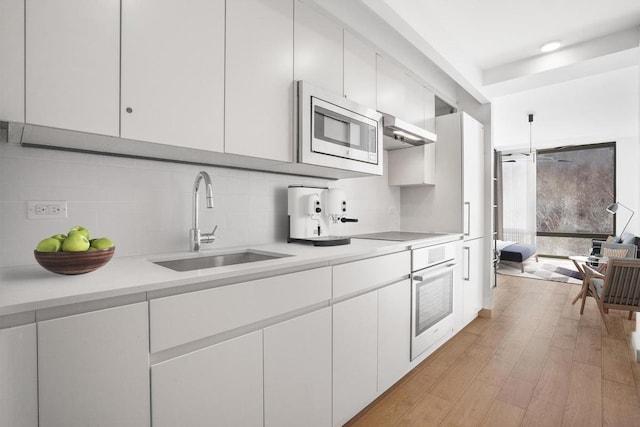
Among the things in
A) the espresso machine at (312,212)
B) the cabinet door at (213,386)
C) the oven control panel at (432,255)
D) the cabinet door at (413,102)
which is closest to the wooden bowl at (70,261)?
the cabinet door at (213,386)

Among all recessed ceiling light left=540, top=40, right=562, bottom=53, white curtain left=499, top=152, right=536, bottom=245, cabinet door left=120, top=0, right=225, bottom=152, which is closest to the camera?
cabinet door left=120, top=0, right=225, bottom=152

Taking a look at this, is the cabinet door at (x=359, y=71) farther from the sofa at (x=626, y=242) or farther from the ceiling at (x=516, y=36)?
the sofa at (x=626, y=242)

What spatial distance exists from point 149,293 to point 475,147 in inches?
130

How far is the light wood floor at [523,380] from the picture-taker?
182cm

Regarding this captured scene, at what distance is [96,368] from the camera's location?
848 mm

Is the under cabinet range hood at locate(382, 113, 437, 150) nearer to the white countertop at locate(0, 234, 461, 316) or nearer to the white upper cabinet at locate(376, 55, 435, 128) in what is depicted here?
the white upper cabinet at locate(376, 55, 435, 128)

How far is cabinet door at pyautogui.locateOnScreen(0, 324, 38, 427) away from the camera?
0.72m

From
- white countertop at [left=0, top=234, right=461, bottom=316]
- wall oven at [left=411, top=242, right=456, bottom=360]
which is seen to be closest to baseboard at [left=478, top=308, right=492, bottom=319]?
wall oven at [left=411, top=242, right=456, bottom=360]

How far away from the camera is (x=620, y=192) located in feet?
21.2

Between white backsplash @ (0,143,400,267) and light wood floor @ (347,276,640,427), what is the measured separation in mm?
1339

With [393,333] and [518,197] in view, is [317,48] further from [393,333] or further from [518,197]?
[518,197]

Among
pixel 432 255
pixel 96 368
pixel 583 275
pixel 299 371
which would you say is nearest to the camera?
pixel 96 368

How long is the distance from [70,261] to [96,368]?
0.32 metres

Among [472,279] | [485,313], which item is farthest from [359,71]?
[485,313]
